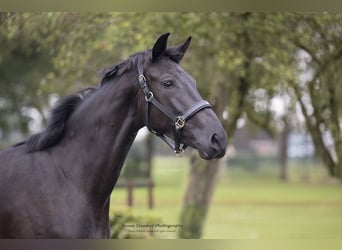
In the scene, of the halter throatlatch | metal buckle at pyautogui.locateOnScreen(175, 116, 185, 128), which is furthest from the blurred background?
metal buckle at pyautogui.locateOnScreen(175, 116, 185, 128)

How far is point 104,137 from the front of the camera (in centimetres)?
312

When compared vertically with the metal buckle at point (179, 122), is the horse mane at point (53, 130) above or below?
below

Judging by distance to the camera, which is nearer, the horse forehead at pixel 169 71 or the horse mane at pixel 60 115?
the horse forehead at pixel 169 71

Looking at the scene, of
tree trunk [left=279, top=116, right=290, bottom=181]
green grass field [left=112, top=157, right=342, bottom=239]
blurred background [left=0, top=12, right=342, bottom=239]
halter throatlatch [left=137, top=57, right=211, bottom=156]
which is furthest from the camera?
tree trunk [left=279, top=116, right=290, bottom=181]

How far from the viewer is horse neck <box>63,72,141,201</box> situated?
3100mm

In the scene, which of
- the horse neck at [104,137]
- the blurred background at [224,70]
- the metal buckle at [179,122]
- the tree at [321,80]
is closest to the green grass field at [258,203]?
the blurred background at [224,70]

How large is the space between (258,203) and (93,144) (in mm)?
11190

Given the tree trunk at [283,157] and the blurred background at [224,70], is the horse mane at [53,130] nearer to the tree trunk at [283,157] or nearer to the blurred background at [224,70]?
the blurred background at [224,70]

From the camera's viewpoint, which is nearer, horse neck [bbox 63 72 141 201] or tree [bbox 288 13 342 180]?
horse neck [bbox 63 72 141 201]

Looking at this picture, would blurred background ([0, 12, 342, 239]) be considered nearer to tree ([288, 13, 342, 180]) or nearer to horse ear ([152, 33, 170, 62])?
tree ([288, 13, 342, 180])

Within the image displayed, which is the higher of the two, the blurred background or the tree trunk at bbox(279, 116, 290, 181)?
the blurred background

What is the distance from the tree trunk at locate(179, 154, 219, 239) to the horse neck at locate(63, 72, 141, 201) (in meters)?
5.06

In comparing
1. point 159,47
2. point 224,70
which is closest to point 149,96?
point 159,47

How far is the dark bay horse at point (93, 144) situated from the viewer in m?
3.02
